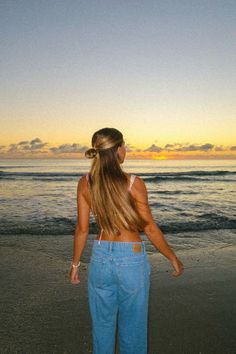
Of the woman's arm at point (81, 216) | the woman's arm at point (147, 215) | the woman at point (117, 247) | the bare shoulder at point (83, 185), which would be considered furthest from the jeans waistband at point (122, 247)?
the bare shoulder at point (83, 185)

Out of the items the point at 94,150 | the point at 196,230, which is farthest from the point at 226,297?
the point at 196,230

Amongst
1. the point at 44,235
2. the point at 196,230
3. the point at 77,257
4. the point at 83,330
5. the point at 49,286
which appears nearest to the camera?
the point at 77,257

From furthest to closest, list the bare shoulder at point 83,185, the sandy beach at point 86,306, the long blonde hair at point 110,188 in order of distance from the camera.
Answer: the sandy beach at point 86,306, the bare shoulder at point 83,185, the long blonde hair at point 110,188

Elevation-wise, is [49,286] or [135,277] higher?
[135,277]

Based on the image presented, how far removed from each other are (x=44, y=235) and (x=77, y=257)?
270 inches

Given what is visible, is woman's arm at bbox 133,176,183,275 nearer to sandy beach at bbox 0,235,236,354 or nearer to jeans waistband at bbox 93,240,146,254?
jeans waistband at bbox 93,240,146,254

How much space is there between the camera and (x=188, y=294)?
4.81 metres

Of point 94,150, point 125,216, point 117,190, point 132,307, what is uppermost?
point 94,150

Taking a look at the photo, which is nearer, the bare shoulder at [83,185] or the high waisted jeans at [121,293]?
the high waisted jeans at [121,293]

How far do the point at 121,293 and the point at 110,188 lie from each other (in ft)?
2.54

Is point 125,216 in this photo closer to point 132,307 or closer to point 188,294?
point 132,307

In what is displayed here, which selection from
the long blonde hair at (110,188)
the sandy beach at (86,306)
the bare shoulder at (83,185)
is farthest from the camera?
the sandy beach at (86,306)

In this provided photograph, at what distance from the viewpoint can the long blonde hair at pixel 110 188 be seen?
7.34 feet

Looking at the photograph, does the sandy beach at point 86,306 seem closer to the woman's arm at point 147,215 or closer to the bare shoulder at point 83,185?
the woman's arm at point 147,215
